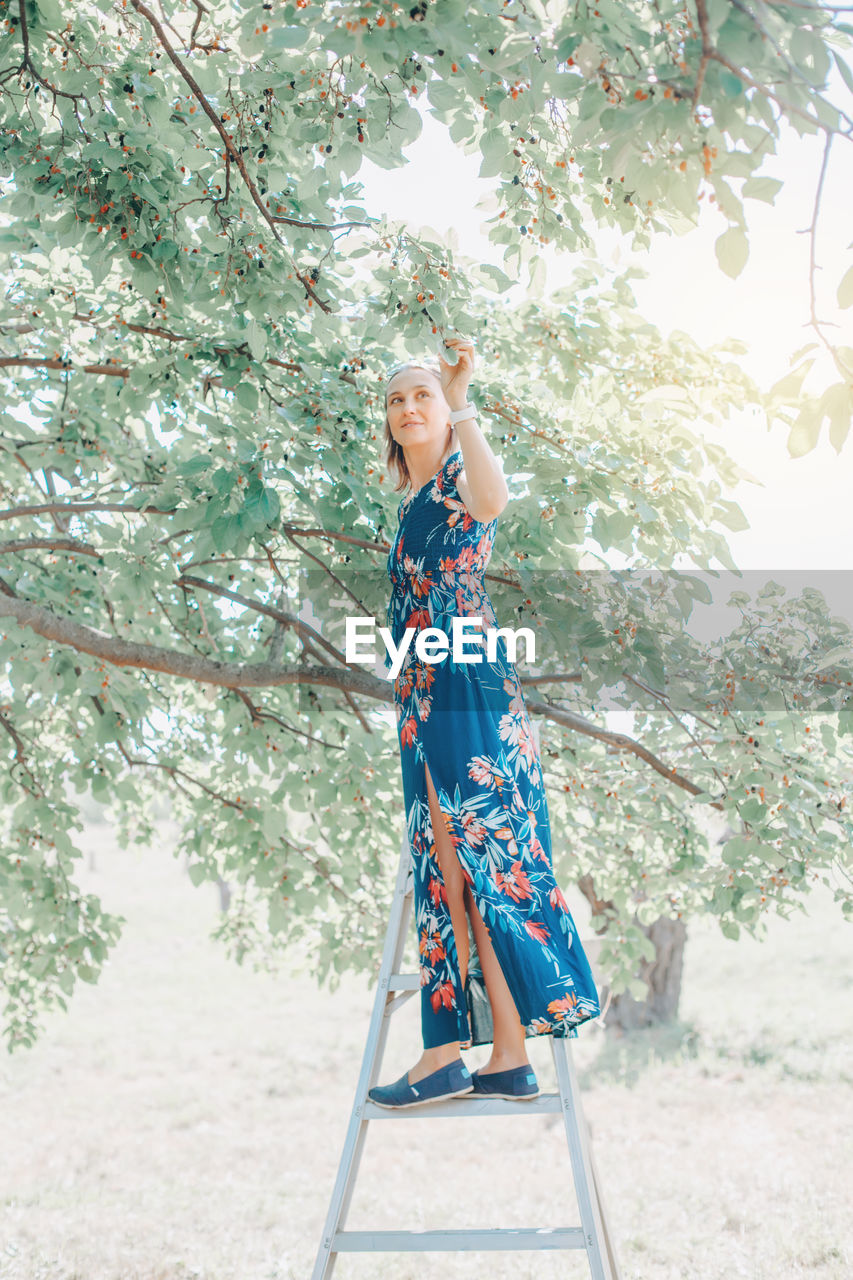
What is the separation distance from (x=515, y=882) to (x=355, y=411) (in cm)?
161

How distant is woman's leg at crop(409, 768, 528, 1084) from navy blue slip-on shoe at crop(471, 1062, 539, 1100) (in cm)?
1

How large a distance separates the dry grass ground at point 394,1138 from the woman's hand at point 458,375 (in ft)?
10.7

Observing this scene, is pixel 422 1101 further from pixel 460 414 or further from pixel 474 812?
pixel 460 414

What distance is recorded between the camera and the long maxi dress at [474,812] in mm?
2055

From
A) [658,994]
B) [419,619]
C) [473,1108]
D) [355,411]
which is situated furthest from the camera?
[658,994]

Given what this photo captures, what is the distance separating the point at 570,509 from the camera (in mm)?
2963

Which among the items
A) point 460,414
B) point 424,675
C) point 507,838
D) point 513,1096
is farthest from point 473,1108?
point 460,414

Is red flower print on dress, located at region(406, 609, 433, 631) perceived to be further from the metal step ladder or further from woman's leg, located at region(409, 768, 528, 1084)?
the metal step ladder

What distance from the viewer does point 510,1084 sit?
199 cm

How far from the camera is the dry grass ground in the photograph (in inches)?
214

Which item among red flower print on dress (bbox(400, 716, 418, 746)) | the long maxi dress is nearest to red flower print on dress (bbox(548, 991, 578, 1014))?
the long maxi dress

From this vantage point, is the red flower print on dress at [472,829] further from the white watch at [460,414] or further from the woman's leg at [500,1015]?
the white watch at [460,414]

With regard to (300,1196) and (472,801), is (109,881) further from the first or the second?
(472,801)

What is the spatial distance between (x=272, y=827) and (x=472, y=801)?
6.13ft
